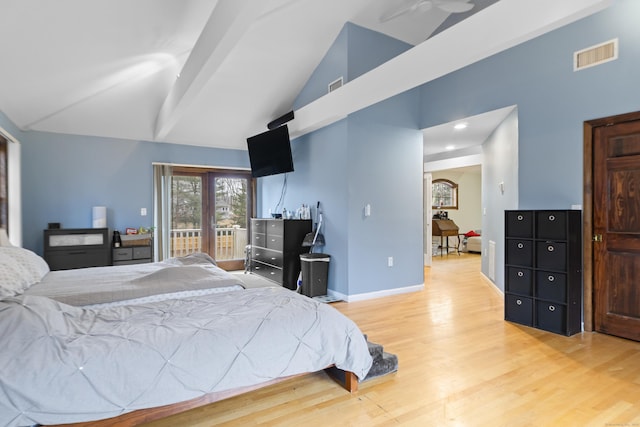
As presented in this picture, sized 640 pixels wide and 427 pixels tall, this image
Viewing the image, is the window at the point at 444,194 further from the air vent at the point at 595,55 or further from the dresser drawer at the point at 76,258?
the dresser drawer at the point at 76,258

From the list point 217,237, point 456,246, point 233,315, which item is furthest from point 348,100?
point 456,246

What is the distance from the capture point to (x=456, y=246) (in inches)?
400

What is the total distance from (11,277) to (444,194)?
10085mm

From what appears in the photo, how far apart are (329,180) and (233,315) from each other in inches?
120

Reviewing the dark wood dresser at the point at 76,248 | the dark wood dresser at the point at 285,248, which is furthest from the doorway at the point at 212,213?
the dark wood dresser at the point at 285,248

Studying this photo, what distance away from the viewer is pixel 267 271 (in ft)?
18.1

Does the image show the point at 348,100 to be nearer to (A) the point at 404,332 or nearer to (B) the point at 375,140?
(B) the point at 375,140

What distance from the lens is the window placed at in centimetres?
1041

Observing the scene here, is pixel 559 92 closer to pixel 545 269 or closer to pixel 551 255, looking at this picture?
pixel 551 255

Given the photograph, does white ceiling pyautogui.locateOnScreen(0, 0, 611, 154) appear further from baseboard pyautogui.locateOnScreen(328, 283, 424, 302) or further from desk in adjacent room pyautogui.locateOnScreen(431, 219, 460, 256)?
desk in adjacent room pyautogui.locateOnScreen(431, 219, 460, 256)

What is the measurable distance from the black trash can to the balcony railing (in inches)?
96.0

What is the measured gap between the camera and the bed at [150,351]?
56.4 inches

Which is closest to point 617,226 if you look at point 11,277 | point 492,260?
point 492,260

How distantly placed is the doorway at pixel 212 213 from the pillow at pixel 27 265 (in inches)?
125
